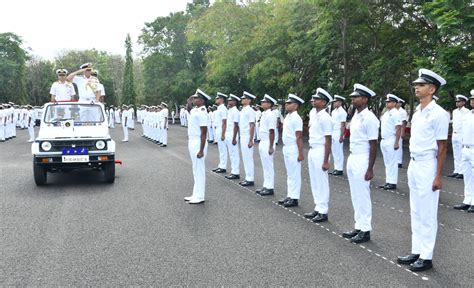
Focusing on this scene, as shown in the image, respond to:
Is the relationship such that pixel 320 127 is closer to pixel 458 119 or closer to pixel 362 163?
pixel 362 163

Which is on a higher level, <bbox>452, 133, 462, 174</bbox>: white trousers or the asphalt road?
<bbox>452, 133, 462, 174</bbox>: white trousers

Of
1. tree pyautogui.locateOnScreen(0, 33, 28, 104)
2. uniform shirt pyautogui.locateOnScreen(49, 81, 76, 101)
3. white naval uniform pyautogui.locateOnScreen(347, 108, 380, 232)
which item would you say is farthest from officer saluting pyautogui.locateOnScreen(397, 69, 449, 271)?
tree pyautogui.locateOnScreen(0, 33, 28, 104)

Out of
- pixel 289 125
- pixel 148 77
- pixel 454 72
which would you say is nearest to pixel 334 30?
pixel 454 72

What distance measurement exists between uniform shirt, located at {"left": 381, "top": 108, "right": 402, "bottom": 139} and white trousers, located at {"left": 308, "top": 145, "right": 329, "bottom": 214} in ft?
13.0

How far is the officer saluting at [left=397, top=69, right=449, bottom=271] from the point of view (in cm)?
496

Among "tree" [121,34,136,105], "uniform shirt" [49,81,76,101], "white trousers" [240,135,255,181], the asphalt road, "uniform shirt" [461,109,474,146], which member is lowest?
the asphalt road

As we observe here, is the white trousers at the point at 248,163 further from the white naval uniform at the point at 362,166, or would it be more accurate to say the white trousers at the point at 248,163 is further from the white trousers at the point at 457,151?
the white trousers at the point at 457,151

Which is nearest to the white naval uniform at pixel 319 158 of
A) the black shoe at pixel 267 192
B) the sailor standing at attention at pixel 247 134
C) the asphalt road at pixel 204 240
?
the asphalt road at pixel 204 240

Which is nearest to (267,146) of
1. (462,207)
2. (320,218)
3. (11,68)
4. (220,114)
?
(320,218)

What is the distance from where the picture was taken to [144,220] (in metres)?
7.08

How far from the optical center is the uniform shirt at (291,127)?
8.12 meters

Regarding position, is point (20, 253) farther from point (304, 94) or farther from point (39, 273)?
point (304, 94)

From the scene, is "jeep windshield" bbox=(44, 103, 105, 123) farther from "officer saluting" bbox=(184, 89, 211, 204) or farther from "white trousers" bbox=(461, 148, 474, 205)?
"white trousers" bbox=(461, 148, 474, 205)

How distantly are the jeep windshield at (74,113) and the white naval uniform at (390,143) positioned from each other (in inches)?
260
